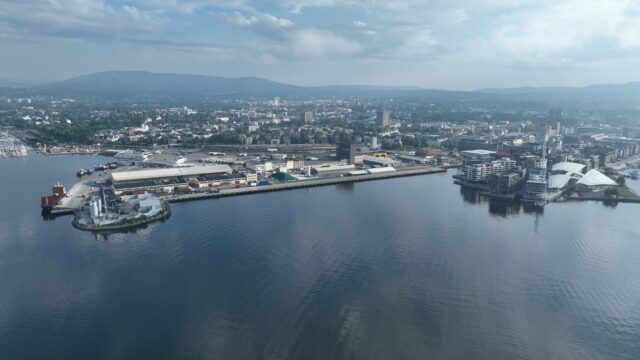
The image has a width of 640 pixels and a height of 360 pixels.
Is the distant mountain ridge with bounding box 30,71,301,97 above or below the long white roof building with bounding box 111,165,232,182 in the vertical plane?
above

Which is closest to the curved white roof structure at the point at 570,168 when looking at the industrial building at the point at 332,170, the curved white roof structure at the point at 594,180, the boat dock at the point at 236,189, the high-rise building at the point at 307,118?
the curved white roof structure at the point at 594,180

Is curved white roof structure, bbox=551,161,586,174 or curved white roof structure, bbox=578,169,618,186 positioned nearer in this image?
curved white roof structure, bbox=578,169,618,186

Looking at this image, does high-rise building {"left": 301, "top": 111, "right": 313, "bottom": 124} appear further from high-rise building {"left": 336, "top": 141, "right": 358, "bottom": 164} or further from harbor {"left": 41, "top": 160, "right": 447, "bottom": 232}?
Answer: harbor {"left": 41, "top": 160, "right": 447, "bottom": 232}

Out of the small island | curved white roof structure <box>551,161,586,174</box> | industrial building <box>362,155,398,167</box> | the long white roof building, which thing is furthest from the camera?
industrial building <box>362,155,398,167</box>

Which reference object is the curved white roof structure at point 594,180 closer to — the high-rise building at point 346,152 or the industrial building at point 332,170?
the industrial building at point 332,170

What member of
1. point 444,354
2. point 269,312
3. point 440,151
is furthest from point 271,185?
point 440,151

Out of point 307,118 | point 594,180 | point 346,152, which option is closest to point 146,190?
point 346,152

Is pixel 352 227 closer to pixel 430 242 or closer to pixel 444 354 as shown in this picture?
pixel 430 242

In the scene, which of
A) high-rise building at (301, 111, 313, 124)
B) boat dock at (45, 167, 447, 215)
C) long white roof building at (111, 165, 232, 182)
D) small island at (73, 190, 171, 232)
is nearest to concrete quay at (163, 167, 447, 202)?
boat dock at (45, 167, 447, 215)
